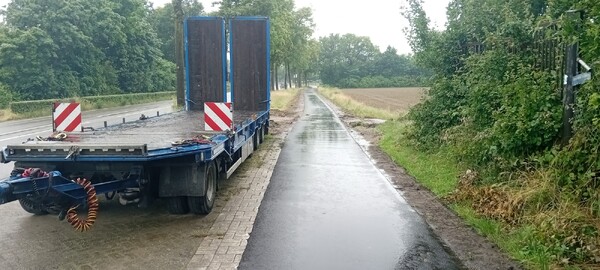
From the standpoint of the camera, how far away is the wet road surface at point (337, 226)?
525cm

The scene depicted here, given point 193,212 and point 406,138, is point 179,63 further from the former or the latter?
point 193,212

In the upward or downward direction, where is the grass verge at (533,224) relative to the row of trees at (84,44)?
downward

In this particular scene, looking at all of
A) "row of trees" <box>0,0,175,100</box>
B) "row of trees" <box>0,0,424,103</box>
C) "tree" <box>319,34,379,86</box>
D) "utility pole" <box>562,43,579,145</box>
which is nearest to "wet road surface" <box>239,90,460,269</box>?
"utility pole" <box>562,43,579,145</box>

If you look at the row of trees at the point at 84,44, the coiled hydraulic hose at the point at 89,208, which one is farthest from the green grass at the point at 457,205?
the row of trees at the point at 84,44

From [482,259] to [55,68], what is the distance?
42522 mm

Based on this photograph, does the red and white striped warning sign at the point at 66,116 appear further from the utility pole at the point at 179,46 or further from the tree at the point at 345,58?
the tree at the point at 345,58

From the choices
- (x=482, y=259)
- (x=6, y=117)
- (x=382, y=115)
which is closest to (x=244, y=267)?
Result: (x=482, y=259)

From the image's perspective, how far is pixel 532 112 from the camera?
7035mm

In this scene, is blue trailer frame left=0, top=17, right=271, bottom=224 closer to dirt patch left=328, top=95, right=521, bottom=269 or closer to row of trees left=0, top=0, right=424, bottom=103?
dirt patch left=328, top=95, right=521, bottom=269

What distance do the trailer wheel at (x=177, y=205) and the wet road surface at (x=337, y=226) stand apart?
1.03 meters

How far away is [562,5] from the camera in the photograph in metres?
7.29

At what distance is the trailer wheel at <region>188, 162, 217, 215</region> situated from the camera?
267 inches

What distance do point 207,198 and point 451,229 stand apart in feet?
10.8

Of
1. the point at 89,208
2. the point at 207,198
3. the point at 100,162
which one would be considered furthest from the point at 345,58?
the point at 89,208
